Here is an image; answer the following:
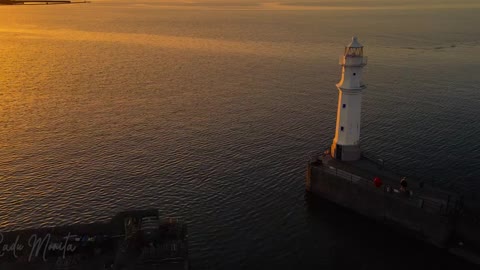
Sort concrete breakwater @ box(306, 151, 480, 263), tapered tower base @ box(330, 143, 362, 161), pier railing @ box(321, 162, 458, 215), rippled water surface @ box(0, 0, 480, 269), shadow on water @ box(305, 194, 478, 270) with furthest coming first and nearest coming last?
tapered tower base @ box(330, 143, 362, 161) → rippled water surface @ box(0, 0, 480, 269) → pier railing @ box(321, 162, 458, 215) → concrete breakwater @ box(306, 151, 480, 263) → shadow on water @ box(305, 194, 478, 270)

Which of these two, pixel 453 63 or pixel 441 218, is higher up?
pixel 453 63

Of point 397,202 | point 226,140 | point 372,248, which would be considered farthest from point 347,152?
point 226,140

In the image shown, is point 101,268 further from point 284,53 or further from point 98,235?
point 284,53

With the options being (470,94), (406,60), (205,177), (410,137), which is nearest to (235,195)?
(205,177)

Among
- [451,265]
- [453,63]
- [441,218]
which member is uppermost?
[453,63]

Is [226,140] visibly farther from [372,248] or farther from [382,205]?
[372,248]

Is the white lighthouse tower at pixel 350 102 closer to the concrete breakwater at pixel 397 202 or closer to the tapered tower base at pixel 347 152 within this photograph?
the tapered tower base at pixel 347 152

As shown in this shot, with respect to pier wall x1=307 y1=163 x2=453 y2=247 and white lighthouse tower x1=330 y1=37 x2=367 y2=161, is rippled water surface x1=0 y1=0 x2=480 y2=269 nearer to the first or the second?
pier wall x1=307 y1=163 x2=453 y2=247

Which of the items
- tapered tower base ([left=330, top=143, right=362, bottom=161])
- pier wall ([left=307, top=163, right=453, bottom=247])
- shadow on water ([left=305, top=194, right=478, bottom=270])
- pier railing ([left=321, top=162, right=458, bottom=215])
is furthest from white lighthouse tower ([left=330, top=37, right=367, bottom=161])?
shadow on water ([left=305, top=194, right=478, bottom=270])
